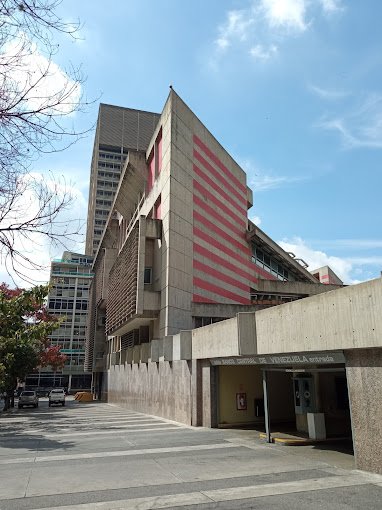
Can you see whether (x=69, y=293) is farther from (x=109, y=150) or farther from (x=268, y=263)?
(x=268, y=263)

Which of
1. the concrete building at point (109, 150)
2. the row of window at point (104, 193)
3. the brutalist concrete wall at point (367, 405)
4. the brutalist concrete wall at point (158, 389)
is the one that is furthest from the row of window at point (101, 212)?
the brutalist concrete wall at point (367, 405)

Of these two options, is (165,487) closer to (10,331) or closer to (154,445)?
(154,445)

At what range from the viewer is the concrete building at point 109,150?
11012 cm

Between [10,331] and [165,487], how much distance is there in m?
17.0

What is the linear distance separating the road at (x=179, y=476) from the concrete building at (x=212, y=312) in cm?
142

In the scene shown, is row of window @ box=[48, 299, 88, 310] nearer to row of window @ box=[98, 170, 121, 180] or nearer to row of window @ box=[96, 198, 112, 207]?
row of window @ box=[96, 198, 112, 207]

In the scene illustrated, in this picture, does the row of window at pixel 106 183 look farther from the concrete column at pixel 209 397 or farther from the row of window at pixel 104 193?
the concrete column at pixel 209 397

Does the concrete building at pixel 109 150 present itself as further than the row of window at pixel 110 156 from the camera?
No

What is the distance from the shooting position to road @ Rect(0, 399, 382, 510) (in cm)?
683

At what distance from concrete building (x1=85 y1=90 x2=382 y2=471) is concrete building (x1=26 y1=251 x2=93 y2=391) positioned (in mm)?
47224

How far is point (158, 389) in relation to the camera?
80.1ft

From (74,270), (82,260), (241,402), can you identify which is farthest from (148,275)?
(82,260)

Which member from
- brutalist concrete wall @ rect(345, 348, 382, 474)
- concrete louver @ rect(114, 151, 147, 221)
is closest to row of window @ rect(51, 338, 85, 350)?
concrete louver @ rect(114, 151, 147, 221)

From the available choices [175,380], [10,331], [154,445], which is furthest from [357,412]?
[10,331]
